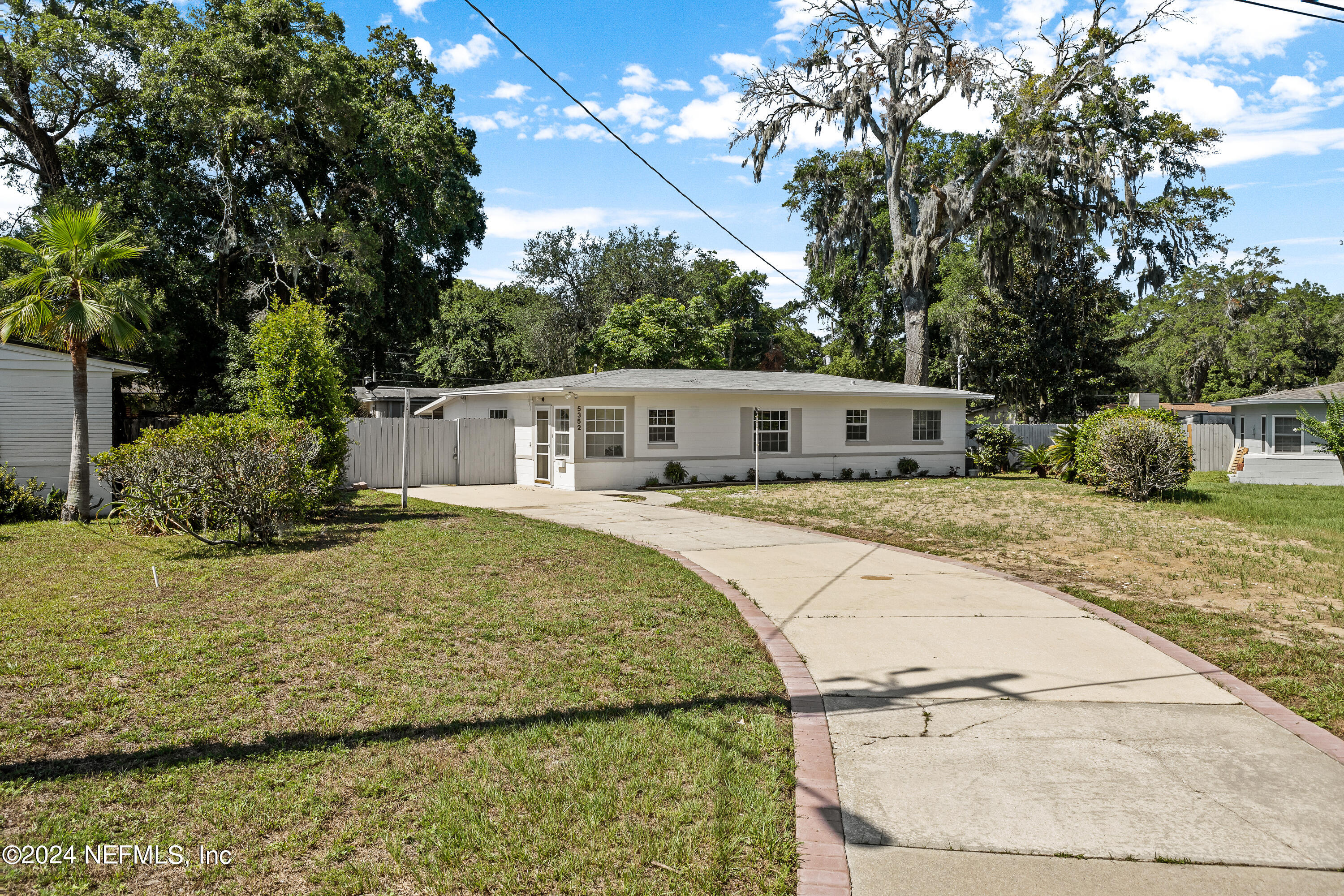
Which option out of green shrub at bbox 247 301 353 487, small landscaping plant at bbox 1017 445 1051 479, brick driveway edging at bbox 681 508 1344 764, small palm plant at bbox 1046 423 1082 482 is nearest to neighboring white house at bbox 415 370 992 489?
small landscaping plant at bbox 1017 445 1051 479

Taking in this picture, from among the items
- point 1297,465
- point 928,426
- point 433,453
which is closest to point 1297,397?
point 1297,465

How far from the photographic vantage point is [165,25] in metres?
22.6

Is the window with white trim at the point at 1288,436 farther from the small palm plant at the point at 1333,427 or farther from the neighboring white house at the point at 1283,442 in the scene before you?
the small palm plant at the point at 1333,427

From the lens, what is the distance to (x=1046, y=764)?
4000 mm

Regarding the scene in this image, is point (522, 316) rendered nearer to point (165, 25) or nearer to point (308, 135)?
point (308, 135)

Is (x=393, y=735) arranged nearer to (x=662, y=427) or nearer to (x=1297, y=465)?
(x=662, y=427)

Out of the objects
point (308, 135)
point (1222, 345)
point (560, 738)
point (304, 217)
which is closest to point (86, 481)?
point (560, 738)

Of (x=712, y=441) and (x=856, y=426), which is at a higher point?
(x=856, y=426)

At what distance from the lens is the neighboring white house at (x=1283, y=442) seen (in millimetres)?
20062

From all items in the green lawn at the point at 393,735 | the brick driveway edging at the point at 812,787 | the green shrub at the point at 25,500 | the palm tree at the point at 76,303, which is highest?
the palm tree at the point at 76,303

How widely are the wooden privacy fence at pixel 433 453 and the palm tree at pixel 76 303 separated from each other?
6.50 meters

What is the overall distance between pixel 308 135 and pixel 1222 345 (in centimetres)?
4431

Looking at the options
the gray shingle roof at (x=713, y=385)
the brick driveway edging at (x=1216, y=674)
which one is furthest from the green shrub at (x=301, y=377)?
the brick driveway edging at (x=1216, y=674)

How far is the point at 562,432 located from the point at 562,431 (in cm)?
2
